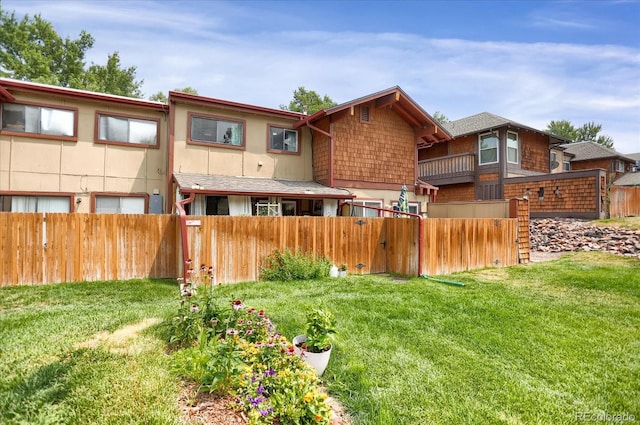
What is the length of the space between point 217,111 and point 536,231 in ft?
48.3

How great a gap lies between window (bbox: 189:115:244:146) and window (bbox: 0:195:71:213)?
14.8 feet

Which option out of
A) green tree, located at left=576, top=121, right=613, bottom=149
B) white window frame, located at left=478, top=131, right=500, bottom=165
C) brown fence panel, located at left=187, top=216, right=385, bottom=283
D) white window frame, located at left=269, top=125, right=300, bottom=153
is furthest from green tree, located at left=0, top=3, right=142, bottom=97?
green tree, located at left=576, top=121, right=613, bottom=149

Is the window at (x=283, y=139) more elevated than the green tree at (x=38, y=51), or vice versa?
the green tree at (x=38, y=51)

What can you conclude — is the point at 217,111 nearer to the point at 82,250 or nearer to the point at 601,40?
the point at 82,250

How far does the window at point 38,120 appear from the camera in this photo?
1026 centimetres

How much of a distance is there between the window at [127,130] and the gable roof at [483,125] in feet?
56.4

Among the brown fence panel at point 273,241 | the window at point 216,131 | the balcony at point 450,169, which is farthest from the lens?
the balcony at point 450,169

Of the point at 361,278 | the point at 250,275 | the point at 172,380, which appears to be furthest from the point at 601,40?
the point at 172,380

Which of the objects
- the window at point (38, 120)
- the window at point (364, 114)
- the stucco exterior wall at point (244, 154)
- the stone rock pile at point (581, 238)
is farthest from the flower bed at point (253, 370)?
the stone rock pile at point (581, 238)

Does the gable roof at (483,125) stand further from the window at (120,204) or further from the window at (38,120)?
the window at (38,120)

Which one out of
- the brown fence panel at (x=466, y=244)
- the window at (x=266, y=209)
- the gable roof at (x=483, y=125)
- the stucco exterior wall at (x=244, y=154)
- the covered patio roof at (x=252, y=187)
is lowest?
the brown fence panel at (x=466, y=244)

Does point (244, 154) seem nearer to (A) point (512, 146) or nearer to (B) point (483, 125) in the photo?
(B) point (483, 125)

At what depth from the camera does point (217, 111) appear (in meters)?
12.2

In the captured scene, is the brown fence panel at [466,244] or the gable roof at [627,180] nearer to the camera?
the brown fence panel at [466,244]
